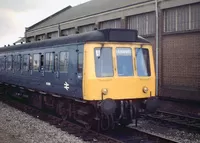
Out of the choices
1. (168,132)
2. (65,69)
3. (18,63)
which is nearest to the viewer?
(168,132)

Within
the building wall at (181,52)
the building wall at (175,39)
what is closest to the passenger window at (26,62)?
the building wall at (175,39)

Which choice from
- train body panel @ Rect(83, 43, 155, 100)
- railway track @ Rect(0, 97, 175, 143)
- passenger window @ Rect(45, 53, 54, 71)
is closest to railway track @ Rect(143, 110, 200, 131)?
train body panel @ Rect(83, 43, 155, 100)

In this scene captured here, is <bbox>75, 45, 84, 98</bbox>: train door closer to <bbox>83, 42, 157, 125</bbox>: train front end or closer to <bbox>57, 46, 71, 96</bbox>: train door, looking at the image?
<bbox>83, 42, 157, 125</bbox>: train front end

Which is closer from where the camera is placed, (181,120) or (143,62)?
(143,62)

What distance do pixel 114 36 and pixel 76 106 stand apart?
8.61 feet

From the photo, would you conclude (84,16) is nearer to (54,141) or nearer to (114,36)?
(114,36)

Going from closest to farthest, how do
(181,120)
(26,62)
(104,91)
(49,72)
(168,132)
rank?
1. (104,91)
2. (168,132)
3. (49,72)
4. (181,120)
5. (26,62)

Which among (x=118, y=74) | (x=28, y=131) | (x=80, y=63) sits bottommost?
(x=28, y=131)

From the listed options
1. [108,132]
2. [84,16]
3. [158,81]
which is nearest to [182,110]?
[158,81]

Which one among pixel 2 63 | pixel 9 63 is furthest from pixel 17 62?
pixel 2 63

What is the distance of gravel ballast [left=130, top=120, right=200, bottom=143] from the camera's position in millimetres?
10390

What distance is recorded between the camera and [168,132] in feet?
37.3

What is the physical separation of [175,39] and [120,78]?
22.8 ft

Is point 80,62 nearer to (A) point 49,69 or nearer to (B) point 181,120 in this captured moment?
(A) point 49,69
